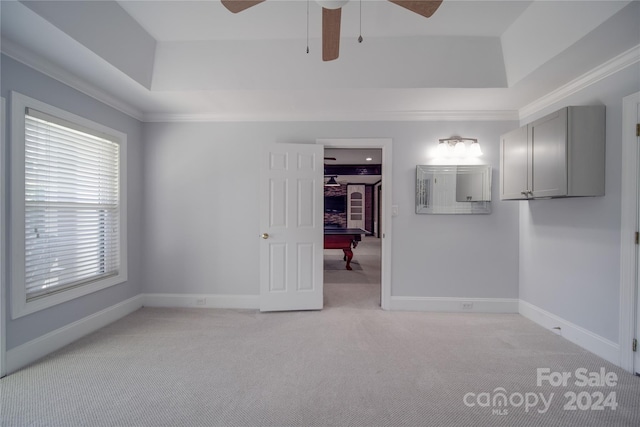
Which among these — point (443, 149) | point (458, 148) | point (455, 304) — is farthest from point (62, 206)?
point (455, 304)

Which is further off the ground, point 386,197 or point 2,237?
point 386,197

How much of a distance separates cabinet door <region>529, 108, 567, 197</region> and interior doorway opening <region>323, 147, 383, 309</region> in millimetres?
2070

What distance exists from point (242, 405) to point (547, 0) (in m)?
3.57

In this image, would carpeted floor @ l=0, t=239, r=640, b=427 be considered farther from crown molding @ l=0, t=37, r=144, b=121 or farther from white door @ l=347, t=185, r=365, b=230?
white door @ l=347, t=185, r=365, b=230

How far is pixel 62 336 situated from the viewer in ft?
7.74

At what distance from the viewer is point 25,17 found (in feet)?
5.51

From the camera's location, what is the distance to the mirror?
3174 millimetres

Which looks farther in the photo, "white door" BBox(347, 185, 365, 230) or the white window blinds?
"white door" BBox(347, 185, 365, 230)

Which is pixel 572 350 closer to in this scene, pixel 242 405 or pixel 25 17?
pixel 242 405

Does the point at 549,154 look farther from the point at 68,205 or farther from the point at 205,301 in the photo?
the point at 68,205

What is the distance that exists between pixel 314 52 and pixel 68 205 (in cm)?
268

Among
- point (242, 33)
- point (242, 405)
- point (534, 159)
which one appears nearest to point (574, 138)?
point (534, 159)

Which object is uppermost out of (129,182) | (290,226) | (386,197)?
(129,182)

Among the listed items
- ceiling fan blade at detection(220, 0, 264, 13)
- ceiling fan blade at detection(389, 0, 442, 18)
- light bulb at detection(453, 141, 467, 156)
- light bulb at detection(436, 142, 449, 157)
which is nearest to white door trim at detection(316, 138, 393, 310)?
light bulb at detection(436, 142, 449, 157)
